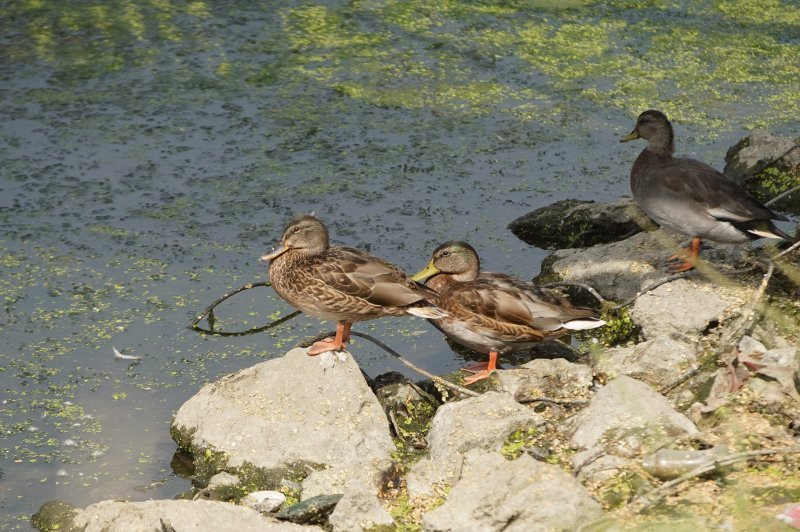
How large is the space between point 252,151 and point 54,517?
4.24 metres

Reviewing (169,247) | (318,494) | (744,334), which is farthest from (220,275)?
(744,334)

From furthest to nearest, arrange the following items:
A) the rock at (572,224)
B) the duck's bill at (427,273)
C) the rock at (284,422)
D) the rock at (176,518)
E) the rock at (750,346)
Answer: the rock at (572,224) < the duck's bill at (427,273) < the rock at (750,346) < the rock at (284,422) < the rock at (176,518)

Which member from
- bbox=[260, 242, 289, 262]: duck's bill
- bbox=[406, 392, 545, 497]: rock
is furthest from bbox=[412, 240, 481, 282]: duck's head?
bbox=[406, 392, 545, 497]: rock

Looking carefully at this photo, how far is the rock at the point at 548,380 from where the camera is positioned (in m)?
5.95

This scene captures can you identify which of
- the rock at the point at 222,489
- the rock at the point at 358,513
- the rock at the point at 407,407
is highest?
the rock at the point at 358,513

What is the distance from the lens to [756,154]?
884 centimetres

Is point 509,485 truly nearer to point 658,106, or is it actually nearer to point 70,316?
point 70,316

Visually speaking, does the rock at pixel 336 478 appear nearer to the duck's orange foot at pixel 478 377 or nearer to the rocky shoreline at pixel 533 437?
the rocky shoreline at pixel 533 437

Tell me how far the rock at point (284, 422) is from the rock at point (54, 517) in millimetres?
725

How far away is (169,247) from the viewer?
25.4 feet

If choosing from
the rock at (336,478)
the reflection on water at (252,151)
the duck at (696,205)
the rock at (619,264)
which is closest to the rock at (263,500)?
the rock at (336,478)

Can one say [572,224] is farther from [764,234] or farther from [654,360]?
[654,360]

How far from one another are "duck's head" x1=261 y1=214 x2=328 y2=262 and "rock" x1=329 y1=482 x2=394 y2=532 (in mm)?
1977

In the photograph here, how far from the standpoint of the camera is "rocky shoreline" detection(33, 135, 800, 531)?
4531 mm
